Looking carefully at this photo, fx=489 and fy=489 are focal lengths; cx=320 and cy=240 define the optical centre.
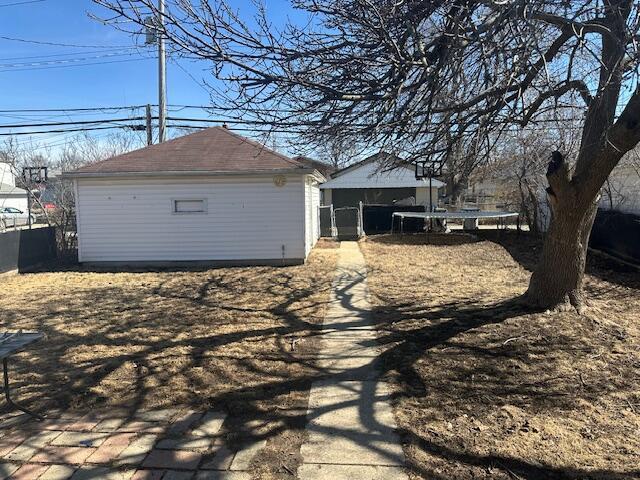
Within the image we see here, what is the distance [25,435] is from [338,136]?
3.56 metres

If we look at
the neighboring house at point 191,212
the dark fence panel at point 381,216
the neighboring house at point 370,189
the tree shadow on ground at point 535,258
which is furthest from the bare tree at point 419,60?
the neighboring house at point 370,189

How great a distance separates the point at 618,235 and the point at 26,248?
14981 mm

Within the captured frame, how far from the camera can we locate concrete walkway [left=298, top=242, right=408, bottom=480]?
3023 mm

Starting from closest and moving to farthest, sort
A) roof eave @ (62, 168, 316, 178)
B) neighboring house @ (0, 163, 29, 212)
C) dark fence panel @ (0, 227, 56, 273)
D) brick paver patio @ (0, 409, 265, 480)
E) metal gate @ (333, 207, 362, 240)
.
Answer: brick paver patio @ (0, 409, 265, 480)
roof eave @ (62, 168, 316, 178)
dark fence panel @ (0, 227, 56, 273)
metal gate @ (333, 207, 362, 240)
neighboring house @ (0, 163, 29, 212)

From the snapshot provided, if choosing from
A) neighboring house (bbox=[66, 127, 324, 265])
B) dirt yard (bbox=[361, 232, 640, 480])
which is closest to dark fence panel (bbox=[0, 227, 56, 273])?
neighboring house (bbox=[66, 127, 324, 265])

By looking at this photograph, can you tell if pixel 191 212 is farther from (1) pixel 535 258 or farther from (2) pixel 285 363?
(1) pixel 535 258

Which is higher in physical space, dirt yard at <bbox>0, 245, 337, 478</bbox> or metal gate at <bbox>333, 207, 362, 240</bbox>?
metal gate at <bbox>333, 207, 362, 240</bbox>

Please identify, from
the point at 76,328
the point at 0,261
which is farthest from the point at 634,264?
the point at 0,261

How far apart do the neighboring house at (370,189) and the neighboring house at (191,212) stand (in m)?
16.7

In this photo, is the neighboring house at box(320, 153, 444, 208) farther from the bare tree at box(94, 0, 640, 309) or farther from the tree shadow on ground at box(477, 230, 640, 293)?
the bare tree at box(94, 0, 640, 309)

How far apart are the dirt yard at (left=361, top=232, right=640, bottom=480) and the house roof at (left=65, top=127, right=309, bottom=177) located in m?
5.32

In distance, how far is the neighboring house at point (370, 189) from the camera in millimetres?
28875

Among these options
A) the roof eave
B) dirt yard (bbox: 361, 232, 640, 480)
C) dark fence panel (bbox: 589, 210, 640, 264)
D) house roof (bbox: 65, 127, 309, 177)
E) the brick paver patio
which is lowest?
the brick paver patio

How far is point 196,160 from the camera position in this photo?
507 inches
